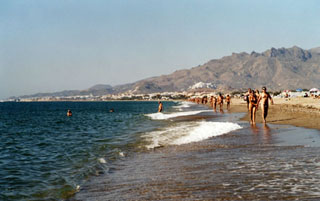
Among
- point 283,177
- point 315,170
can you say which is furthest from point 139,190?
point 315,170

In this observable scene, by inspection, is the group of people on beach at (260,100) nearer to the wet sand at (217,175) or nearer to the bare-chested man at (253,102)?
the bare-chested man at (253,102)

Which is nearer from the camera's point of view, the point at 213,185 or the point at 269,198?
the point at 269,198

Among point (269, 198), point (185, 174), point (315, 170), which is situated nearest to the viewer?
point (269, 198)

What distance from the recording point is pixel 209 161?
10117 mm

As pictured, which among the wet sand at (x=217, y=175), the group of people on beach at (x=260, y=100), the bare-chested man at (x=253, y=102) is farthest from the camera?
the bare-chested man at (x=253, y=102)

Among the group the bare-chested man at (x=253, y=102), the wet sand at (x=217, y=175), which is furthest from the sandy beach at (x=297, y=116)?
the wet sand at (x=217, y=175)

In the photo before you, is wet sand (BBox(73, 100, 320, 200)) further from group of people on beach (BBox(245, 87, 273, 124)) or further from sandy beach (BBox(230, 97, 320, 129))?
sandy beach (BBox(230, 97, 320, 129))

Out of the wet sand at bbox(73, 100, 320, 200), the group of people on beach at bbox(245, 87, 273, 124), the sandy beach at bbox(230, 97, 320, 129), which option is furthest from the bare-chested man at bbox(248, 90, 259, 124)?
the wet sand at bbox(73, 100, 320, 200)

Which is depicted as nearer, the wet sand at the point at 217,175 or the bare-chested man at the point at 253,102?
the wet sand at the point at 217,175

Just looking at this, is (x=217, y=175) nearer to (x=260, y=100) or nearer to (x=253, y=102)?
(x=260, y=100)

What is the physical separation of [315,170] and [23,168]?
8.89 m

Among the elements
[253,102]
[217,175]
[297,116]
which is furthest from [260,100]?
[217,175]

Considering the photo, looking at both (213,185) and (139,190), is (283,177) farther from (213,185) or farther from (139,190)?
(139,190)

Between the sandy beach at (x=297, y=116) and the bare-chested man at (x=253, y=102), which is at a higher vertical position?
the bare-chested man at (x=253, y=102)
